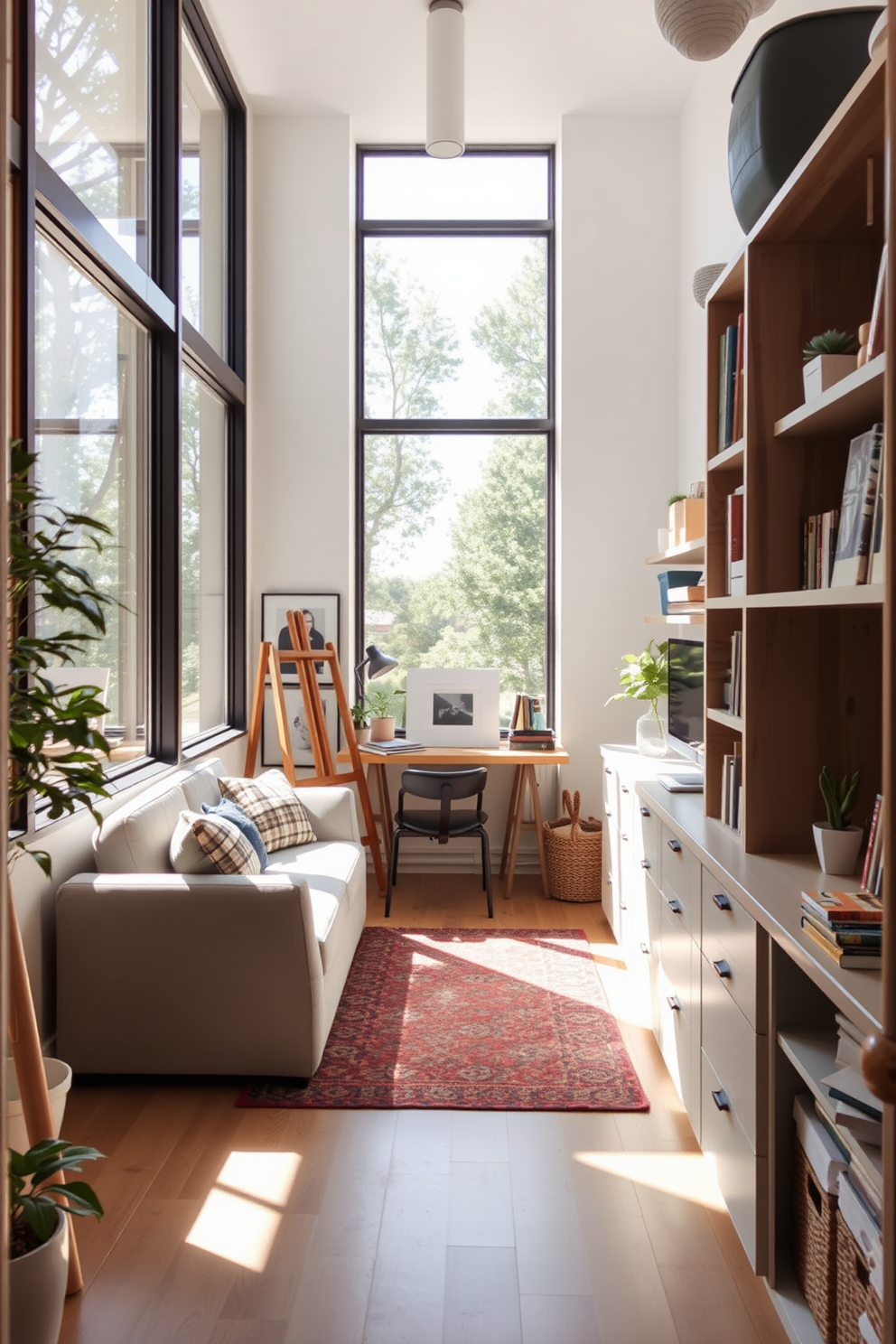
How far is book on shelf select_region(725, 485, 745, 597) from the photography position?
2547 millimetres

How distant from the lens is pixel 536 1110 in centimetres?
272

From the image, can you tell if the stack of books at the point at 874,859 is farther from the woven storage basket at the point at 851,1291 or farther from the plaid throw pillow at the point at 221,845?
the plaid throw pillow at the point at 221,845

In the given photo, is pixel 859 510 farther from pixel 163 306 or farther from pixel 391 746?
pixel 391 746

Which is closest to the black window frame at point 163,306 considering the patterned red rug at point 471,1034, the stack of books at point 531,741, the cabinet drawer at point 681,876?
the patterned red rug at point 471,1034

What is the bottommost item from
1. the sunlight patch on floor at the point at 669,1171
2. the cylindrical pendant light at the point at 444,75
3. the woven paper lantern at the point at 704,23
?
the sunlight patch on floor at the point at 669,1171

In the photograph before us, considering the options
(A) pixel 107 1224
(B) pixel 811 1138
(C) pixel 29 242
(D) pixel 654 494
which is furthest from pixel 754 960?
(D) pixel 654 494

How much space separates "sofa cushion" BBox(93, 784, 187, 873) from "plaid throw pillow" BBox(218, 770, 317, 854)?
751mm

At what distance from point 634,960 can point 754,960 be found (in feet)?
5.73

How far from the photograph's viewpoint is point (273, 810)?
398cm

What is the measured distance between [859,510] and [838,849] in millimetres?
759

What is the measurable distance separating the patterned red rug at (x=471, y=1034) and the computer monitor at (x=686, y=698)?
37.7 inches

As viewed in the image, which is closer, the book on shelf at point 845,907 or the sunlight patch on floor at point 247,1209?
the book on shelf at point 845,907

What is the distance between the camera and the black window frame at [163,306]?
2.56m

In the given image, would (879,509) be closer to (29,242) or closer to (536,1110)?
(536,1110)
